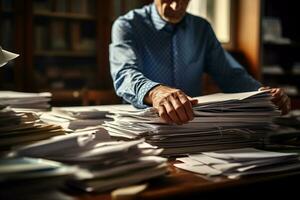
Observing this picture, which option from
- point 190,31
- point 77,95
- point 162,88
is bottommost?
point 77,95

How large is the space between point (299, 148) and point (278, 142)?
8 centimetres

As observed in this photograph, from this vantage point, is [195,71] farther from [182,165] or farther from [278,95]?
[182,165]

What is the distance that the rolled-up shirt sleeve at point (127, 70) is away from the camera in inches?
45.3

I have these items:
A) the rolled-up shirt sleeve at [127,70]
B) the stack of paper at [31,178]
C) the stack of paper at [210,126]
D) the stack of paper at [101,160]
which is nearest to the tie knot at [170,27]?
the rolled-up shirt sleeve at [127,70]

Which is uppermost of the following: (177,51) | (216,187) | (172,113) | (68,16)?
(68,16)

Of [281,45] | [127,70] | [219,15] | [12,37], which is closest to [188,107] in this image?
[127,70]

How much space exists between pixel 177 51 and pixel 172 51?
0.02 meters

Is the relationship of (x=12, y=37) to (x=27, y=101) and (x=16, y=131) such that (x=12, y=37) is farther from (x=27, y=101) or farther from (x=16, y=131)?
(x=16, y=131)

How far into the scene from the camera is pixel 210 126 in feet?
3.33

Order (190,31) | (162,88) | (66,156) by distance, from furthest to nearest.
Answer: (190,31) < (162,88) < (66,156)

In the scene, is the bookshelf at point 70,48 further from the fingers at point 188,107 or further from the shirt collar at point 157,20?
the fingers at point 188,107

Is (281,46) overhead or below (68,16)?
below

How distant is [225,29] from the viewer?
4.41m

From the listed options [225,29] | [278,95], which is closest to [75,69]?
[225,29]
